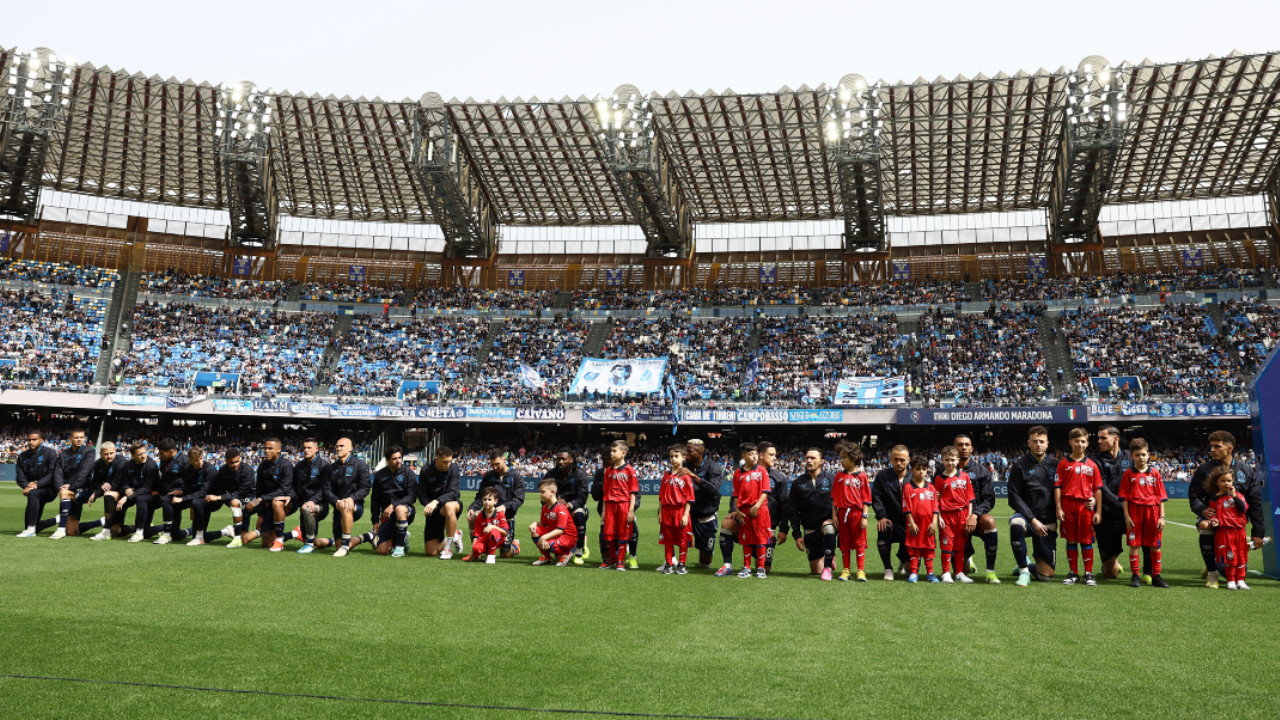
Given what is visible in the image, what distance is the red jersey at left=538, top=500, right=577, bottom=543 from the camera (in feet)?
34.5

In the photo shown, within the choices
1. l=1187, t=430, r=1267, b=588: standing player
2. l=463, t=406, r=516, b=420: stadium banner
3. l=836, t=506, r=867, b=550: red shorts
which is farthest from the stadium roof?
l=836, t=506, r=867, b=550: red shorts

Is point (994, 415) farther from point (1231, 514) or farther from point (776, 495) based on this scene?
point (776, 495)

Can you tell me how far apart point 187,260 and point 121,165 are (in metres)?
6.58

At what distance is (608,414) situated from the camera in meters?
39.2

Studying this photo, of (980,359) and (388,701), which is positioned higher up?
(980,359)

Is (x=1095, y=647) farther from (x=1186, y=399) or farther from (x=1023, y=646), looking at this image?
(x=1186, y=399)

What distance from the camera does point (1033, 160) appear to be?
1586 inches

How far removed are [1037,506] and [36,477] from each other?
13784mm

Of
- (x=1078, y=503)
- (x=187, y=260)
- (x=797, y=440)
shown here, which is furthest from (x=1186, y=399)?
(x=187, y=260)

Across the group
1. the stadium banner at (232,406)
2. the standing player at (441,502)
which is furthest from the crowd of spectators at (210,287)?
the standing player at (441,502)

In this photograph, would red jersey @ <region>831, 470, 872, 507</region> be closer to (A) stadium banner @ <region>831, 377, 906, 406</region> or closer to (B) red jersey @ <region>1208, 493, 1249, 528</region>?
(B) red jersey @ <region>1208, 493, 1249, 528</region>

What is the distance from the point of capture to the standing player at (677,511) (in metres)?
9.98

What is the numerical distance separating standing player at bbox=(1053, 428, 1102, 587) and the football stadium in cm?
5

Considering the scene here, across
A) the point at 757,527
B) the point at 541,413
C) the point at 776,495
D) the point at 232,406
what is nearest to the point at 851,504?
the point at 776,495
